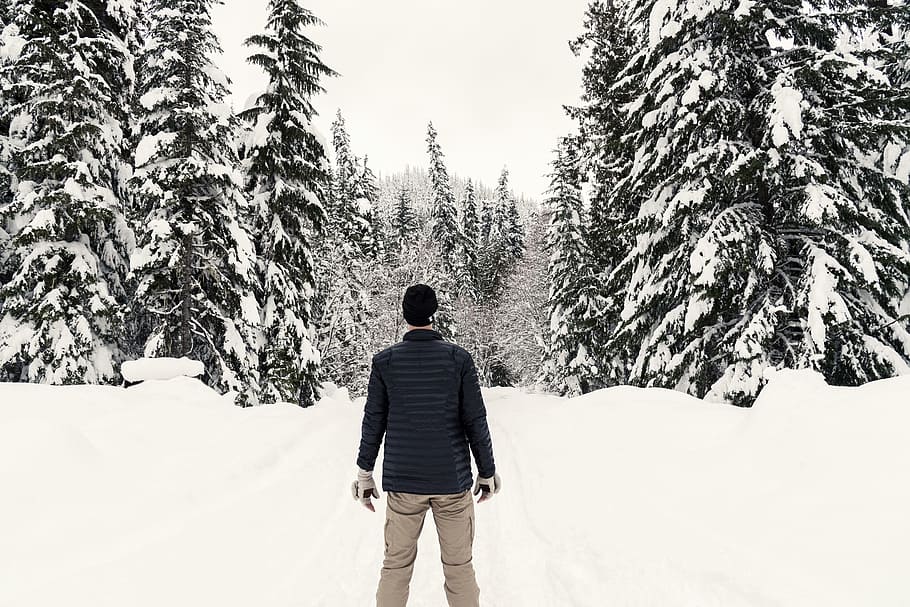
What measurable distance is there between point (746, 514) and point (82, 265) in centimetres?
1513

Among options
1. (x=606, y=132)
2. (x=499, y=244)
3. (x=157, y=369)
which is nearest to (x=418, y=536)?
(x=157, y=369)

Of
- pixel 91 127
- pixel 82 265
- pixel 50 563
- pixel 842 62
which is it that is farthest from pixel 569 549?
pixel 91 127

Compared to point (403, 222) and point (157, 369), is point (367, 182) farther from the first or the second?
point (157, 369)

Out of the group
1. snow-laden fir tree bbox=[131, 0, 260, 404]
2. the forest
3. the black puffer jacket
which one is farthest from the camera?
snow-laden fir tree bbox=[131, 0, 260, 404]

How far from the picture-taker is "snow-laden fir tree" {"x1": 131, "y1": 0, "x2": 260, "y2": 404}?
41.9 ft

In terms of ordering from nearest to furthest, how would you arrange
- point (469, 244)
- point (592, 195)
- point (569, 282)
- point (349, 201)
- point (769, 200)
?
1. point (769, 200)
2. point (592, 195)
3. point (569, 282)
4. point (349, 201)
5. point (469, 244)

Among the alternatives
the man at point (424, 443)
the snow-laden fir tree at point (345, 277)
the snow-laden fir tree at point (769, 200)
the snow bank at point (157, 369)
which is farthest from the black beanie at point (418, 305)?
the snow-laden fir tree at point (345, 277)

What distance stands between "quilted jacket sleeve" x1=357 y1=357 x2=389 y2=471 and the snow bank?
8498 millimetres

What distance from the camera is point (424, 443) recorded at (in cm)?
318

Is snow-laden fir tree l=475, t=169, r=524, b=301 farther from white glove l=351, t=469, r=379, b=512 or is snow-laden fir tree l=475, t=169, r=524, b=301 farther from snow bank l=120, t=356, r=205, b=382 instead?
white glove l=351, t=469, r=379, b=512

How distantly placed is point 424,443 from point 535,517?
3126 millimetres

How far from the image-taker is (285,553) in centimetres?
469

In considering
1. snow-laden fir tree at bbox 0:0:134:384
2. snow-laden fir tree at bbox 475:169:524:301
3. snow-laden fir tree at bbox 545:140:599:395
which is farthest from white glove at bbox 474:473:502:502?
snow-laden fir tree at bbox 475:169:524:301

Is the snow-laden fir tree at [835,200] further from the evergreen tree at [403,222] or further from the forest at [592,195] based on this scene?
the evergreen tree at [403,222]
